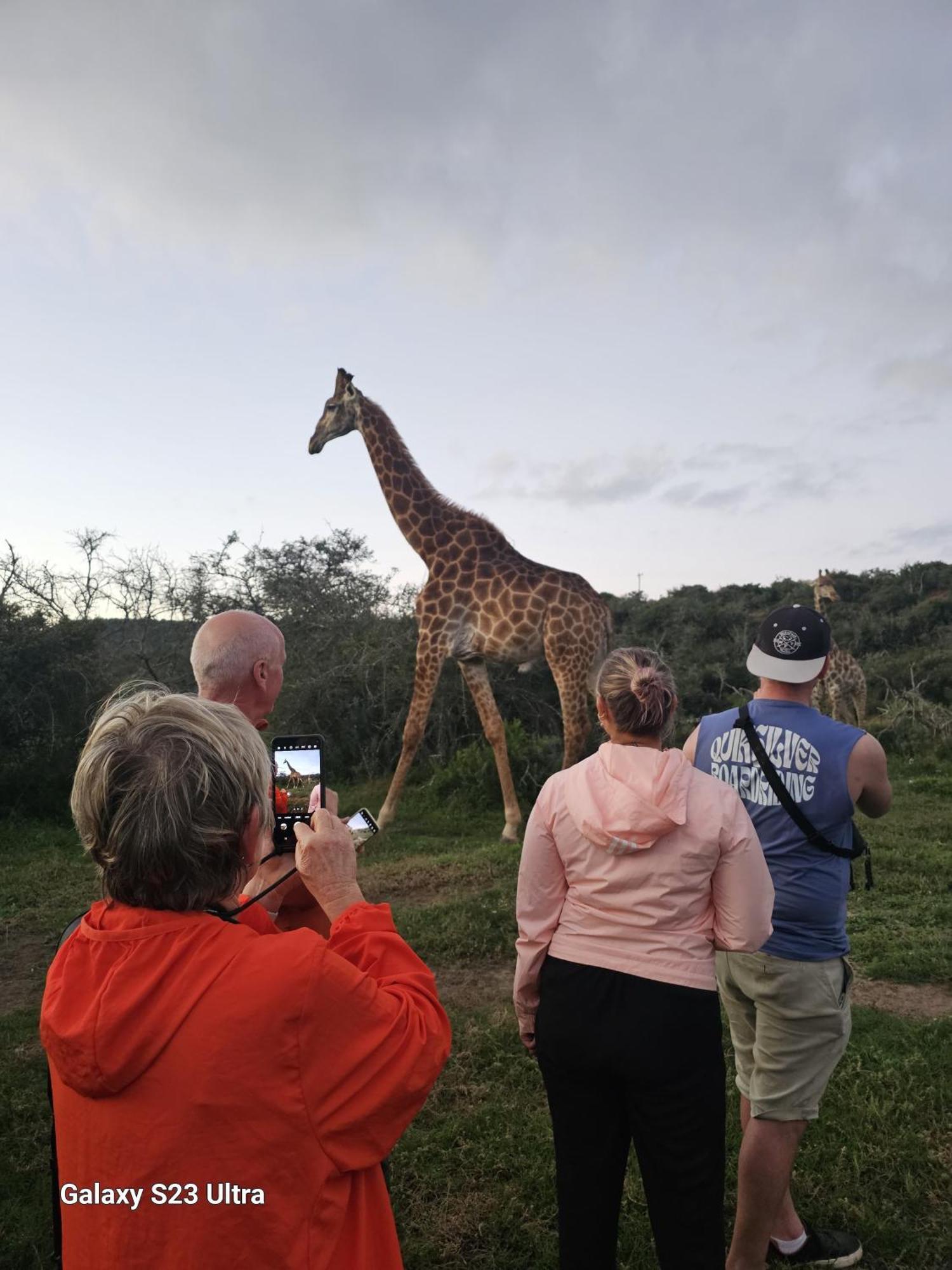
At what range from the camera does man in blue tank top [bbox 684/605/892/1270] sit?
2.45m

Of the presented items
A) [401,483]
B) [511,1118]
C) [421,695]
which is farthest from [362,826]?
[401,483]

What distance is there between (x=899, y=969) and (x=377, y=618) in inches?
341

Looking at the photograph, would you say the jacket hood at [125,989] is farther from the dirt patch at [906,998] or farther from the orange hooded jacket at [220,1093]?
the dirt patch at [906,998]

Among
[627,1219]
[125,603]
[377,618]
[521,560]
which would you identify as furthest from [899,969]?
[125,603]

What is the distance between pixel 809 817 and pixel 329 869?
158 cm

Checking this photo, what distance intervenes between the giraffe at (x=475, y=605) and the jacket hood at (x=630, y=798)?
17.6 feet

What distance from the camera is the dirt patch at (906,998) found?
173 inches

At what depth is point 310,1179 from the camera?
1238 mm

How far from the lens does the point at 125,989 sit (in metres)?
1.21

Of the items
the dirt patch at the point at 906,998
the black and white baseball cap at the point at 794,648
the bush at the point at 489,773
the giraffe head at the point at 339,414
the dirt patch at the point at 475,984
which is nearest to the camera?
the black and white baseball cap at the point at 794,648

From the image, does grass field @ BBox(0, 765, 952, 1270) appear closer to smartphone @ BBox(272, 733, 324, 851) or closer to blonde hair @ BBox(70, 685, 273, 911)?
smartphone @ BBox(272, 733, 324, 851)

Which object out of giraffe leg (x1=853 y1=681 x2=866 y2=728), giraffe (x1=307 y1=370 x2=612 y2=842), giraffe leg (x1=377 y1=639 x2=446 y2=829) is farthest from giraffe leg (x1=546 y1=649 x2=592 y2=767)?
giraffe leg (x1=853 y1=681 x2=866 y2=728)

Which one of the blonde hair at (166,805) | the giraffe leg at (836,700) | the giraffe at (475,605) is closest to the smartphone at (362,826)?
the blonde hair at (166,805)

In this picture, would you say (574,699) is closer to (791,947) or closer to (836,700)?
(791,947)
